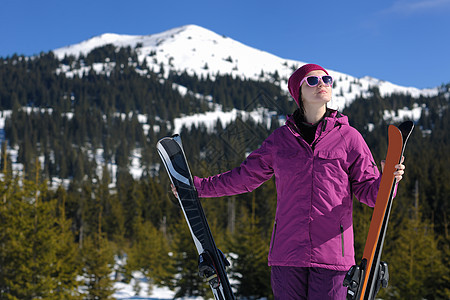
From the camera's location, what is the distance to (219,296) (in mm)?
2576

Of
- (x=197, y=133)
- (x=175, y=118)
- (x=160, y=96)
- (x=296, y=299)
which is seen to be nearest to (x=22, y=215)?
(x=296, y=299)

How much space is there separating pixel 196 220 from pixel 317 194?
0.99m

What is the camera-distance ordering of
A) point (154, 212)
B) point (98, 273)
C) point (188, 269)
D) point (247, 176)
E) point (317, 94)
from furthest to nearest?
point (154, 212) → point (188, 269) → point (98, 273) → point (247, 176) → point (317, 94)

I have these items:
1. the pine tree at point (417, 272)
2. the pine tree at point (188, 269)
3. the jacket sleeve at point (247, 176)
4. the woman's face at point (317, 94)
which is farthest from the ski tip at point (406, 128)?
the pine tree at point (188, 269)

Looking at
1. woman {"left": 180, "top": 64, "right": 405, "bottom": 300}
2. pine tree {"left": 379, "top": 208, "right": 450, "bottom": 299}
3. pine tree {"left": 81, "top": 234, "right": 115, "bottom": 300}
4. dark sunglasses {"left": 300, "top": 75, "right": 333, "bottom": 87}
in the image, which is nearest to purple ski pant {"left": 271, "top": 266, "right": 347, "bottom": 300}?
woman {"left": 180, "top": 64, "right": 405, "bottom": 300}

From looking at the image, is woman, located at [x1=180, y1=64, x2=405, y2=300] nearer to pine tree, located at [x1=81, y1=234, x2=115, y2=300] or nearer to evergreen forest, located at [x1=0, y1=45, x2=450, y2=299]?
evergreen forest, located at [x1=0, y1=45, x2=450, y2=299]

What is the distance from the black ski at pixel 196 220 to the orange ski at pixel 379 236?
0.85 m

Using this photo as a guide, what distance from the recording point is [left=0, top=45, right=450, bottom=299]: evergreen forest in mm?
4906

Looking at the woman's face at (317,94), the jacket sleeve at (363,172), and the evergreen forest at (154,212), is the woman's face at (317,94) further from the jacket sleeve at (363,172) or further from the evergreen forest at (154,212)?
the evergreen forest at (154,212)

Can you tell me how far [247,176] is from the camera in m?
2.47

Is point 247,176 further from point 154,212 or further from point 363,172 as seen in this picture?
point 154,212

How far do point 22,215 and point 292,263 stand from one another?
18.6m

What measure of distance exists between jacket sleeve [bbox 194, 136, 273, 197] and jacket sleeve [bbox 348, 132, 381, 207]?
0.48 metres

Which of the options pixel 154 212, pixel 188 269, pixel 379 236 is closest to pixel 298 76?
pixel 379 236
